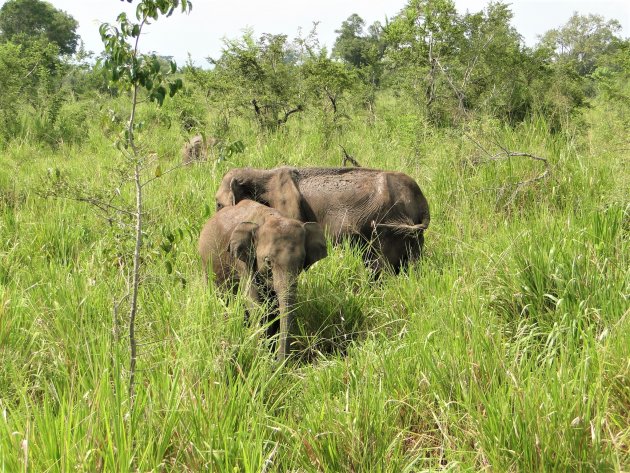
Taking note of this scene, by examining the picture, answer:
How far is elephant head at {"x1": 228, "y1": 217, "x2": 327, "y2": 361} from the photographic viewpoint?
3828mm

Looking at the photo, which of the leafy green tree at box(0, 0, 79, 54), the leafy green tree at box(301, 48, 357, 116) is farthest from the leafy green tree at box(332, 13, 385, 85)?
the leafy green tree at box(0, 0, 79, 54)

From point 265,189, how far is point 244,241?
5.30 feet

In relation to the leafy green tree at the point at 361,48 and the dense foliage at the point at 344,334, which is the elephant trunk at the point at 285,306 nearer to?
the dense foliage at the point at 344,334

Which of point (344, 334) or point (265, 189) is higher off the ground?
point (265, 189)

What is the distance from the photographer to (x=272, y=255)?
3965mm

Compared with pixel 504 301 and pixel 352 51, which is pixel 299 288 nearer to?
pixel 504 301

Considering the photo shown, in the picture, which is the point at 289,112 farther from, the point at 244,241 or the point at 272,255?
the point at 272,255

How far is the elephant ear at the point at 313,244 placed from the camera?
4145 mm

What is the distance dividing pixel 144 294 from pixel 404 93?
893 centimetres

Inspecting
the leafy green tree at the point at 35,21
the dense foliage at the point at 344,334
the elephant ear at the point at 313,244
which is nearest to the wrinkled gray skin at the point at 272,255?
the elephant ear at the point at 313,244

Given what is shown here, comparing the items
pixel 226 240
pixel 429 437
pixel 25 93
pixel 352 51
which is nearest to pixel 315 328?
pixel 226 240

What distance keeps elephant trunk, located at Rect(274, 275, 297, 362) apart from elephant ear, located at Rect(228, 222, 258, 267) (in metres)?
0.35

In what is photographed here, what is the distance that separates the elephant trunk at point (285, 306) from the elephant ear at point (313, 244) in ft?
0.98

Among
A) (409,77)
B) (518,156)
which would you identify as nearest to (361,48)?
(409,77)
